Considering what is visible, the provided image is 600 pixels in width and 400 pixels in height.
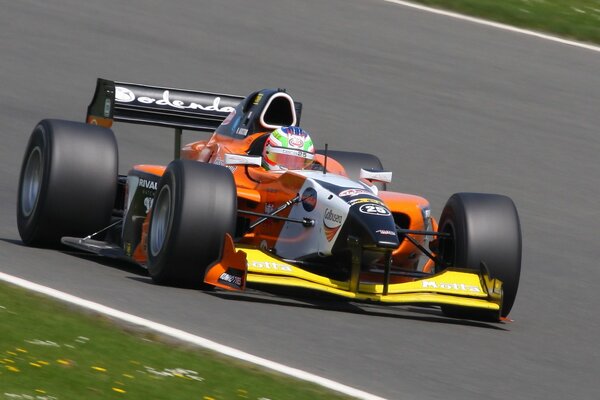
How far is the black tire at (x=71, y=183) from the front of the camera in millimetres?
10297

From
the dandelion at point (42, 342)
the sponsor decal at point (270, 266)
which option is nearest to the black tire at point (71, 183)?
the sponsor decal at point (270, 266)

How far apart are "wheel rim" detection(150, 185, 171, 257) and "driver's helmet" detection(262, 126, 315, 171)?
1012 mm

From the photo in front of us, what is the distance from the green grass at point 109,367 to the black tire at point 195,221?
1.33 meters

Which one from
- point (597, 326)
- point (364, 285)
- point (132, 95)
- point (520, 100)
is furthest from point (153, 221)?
point (520, 100)

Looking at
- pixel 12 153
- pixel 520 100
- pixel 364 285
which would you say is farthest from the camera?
pixel 520 100

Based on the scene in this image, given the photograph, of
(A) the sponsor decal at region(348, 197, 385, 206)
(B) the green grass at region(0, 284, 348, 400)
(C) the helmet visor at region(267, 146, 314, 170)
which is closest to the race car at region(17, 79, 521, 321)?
(A) the sponsor decal at region(348, 197, 385, 206)

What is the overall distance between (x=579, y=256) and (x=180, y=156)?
12.5ft

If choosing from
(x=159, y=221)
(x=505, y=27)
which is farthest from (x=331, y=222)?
(x=505, y=27)

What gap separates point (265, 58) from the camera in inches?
756

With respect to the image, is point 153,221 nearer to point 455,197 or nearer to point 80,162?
point 80,162

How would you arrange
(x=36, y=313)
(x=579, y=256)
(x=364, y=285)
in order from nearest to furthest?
(x=36, y=313) < (x=364, y=285) < (x=579, y=256)

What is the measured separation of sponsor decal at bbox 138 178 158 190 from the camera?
33.9 feet

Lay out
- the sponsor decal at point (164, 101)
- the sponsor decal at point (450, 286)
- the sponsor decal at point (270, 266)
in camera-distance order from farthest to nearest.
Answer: the sponsor decal at point (164, 101), the sponsor decal at point (450, 286), the sponsor decal at point (270, 266)

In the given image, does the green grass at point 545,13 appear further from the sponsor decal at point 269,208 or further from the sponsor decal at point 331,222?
the sponsor decal at point 331,222
